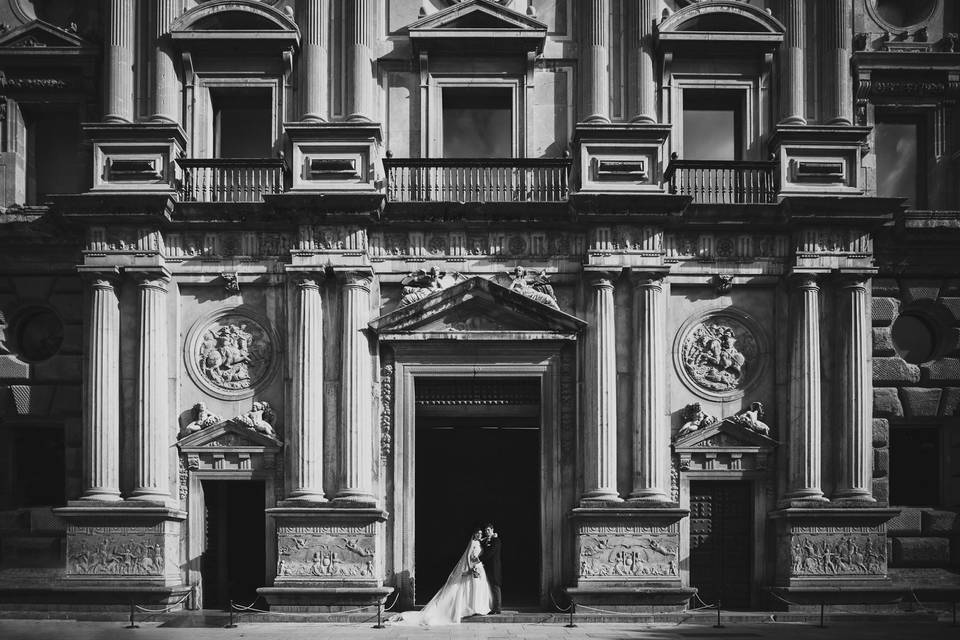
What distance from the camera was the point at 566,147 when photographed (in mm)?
23359

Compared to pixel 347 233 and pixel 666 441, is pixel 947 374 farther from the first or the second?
pixel 347 233

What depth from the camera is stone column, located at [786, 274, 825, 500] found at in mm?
21703

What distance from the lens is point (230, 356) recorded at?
22.5 m

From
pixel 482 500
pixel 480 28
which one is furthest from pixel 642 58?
pixel 482 500

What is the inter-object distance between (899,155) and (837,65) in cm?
291

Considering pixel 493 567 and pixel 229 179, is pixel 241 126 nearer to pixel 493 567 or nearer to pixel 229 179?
pixel 229 179

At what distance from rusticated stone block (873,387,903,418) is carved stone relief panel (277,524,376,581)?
11.7 m

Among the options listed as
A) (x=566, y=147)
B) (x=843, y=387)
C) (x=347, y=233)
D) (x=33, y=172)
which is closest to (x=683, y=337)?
(x=843, y=387)

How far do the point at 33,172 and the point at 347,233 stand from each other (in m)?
8.14

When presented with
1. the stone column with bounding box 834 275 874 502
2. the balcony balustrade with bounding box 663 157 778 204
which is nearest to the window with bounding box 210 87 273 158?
the balcony balustrade with bounding box 663 157 778 204

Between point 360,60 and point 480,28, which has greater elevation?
point 480,28

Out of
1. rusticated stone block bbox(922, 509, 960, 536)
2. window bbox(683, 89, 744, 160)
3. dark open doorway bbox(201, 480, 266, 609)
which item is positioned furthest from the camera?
window bbox(683, 89, 744, 160)

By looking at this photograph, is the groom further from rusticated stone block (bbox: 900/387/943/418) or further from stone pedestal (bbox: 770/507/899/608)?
rusticated stone block (bbox: 900/387/943/418)

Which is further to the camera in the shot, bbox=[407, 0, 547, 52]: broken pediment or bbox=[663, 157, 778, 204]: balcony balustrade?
bbox=[407, 0, 547, 52]: broken pediment
